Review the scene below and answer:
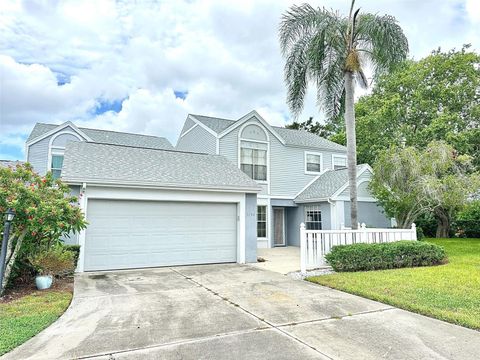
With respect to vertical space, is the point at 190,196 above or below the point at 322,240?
above

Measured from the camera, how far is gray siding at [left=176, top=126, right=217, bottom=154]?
1710cm

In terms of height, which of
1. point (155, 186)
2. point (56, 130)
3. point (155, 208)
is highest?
point (56, 130)

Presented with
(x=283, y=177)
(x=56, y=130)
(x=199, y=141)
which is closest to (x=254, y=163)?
(x=283, y=177)

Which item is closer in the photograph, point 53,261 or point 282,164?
point 53,261

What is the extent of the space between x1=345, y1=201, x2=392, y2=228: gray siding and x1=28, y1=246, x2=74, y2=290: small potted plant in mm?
13367

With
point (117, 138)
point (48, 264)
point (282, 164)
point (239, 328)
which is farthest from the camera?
point (117, 138)

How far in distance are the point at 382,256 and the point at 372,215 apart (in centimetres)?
735

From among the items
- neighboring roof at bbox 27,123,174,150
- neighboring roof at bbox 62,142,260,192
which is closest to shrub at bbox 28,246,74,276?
neighboring roof at bbox 62,142,260,192

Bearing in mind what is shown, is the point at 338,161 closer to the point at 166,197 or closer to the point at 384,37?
the point at 384,37

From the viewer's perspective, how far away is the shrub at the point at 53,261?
7.62 metres

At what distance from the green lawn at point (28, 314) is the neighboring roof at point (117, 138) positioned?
46.0 ft

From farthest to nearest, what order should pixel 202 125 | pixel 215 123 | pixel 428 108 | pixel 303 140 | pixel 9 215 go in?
pixel 428 108
pixel 303 140
pixel 215 123
pixel 202 125
pixel 9 215

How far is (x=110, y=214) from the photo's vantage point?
33.6 feet

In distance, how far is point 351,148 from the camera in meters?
11.6
